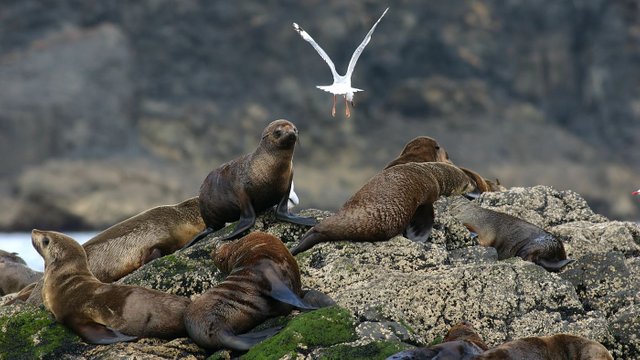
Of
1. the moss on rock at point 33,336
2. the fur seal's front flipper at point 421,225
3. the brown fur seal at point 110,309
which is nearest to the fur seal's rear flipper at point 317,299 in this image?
the brown fur seal at point 110,309

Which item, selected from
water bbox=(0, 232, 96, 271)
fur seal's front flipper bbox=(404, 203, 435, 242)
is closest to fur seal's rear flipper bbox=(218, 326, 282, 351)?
fur seal's front flipper bbox=(404, 203, 435, 242)

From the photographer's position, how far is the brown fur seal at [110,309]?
7180 mm

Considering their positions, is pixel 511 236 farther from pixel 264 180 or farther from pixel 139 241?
pixel 139 241

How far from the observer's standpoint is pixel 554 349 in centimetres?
636

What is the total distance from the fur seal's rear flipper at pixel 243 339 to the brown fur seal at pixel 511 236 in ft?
9.25

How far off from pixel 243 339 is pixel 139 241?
3306mm

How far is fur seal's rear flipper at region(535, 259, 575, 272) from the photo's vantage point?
8688mm

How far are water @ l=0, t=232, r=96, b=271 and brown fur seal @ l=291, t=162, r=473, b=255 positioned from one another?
82.2ft

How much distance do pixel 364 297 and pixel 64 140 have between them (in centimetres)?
6592

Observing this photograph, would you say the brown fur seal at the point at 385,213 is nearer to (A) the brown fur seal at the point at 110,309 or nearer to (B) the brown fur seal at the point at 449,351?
(A) the brown fur seal at the point at 110,309

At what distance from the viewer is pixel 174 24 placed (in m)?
82.9

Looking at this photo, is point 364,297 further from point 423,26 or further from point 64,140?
point 423,26

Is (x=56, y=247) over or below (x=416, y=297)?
below

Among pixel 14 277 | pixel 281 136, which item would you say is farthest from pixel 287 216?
pixel 14 277
